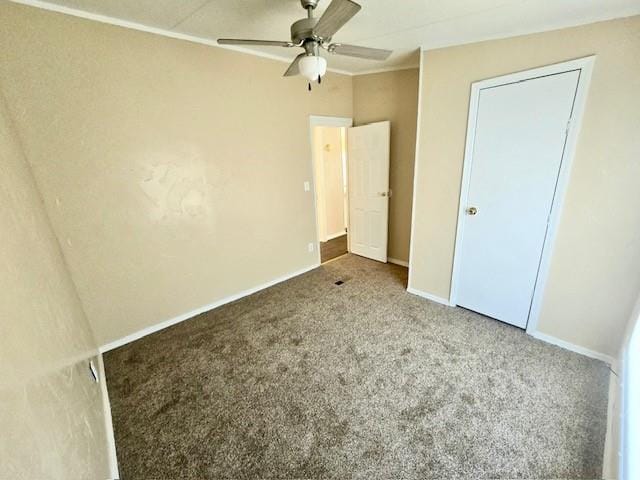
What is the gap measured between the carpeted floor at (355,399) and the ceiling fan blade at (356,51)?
215 centimetres

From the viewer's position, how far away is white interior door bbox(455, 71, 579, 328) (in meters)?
2.00

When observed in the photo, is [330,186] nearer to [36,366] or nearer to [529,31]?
[529,31]

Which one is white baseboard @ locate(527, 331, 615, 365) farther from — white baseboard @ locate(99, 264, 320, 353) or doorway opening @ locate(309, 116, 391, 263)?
white baseboard @ locate(99, 264, 320, 353)

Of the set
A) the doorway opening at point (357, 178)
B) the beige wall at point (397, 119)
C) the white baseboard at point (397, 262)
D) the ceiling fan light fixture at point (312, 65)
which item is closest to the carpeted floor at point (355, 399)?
the white baseboard at point (397, 262)

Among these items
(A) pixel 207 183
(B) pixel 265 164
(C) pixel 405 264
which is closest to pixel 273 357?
(A) pixel 207 183

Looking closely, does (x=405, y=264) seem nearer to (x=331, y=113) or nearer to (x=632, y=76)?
(x=331, y=113)

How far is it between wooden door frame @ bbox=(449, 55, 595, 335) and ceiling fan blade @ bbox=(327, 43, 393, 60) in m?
0.97

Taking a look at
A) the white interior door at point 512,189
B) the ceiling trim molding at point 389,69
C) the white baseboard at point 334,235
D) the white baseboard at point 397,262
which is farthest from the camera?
the white baseboard at point 334,235

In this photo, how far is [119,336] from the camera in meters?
2.42

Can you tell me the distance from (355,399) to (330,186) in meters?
3.81

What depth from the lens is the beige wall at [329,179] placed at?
4770 mm

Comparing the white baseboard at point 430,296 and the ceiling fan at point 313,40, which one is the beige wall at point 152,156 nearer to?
the ceiling fan at point 313,40

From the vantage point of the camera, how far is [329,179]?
4.99 metres

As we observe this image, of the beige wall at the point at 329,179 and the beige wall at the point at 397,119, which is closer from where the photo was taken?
the beige wall at the point at 397,119
